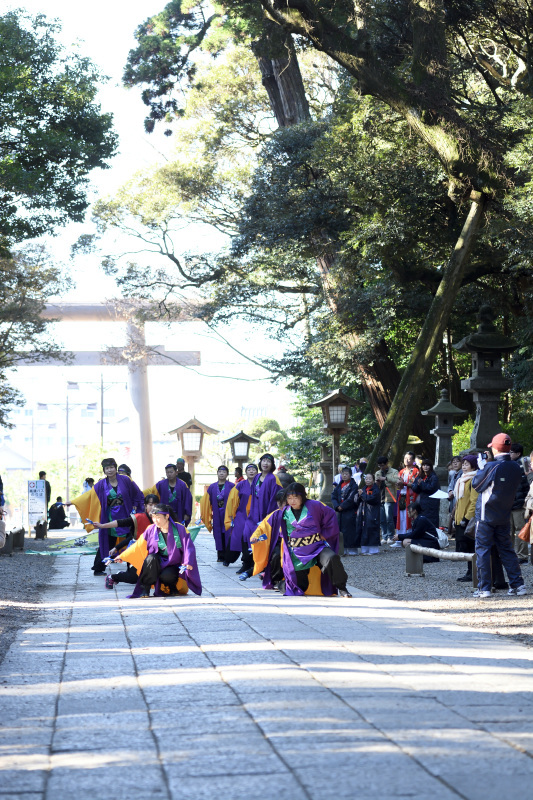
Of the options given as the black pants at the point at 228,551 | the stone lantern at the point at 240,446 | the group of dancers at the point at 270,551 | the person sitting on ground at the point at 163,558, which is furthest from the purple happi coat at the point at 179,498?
the stone lantern at the point at 240,446

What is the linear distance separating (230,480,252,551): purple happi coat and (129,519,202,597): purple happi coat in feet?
11.9

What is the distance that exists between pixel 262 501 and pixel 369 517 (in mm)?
4141

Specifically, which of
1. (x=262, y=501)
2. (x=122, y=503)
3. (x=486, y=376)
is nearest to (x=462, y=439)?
(x=486, y=376)

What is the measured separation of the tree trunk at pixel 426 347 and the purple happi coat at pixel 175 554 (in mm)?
8287

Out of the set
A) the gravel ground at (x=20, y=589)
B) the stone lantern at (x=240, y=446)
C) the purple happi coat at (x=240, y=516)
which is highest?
the stone lantern at (x=240, y=446)

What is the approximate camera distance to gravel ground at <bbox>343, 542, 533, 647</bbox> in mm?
8023

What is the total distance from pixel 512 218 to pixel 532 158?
1.15m

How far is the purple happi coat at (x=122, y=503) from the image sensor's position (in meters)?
12.6

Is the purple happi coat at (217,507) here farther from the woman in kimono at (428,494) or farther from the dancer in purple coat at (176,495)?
the woman in kimono at (428,494)

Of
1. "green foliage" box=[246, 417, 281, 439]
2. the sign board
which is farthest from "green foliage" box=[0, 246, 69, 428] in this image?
"green foliage" box=[246, 417, 281, 439]

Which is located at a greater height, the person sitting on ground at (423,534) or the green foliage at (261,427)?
the green foliage at (261,427)

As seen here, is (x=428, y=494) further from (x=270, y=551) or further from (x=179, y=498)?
(x=270, y=551)

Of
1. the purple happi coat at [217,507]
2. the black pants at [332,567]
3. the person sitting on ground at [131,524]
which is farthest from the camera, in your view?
the purple happi coat at [217,507]

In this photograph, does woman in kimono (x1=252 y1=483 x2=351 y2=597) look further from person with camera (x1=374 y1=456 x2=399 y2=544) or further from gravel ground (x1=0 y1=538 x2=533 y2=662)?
person with camera (x1=374 y1=456 x2=399 y2=544)
